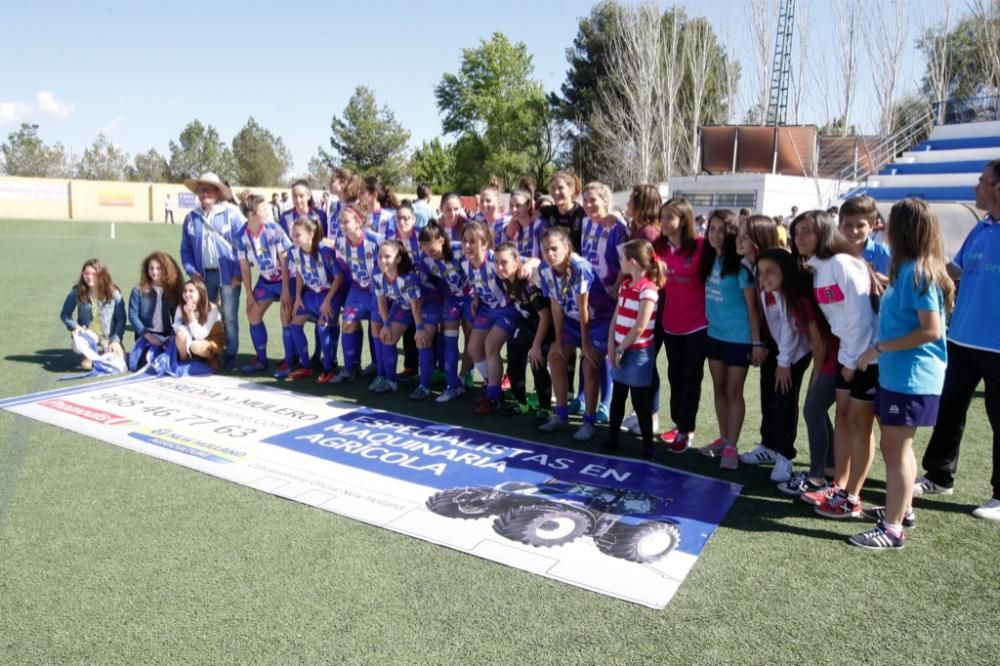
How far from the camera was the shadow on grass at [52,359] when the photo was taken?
6.88m

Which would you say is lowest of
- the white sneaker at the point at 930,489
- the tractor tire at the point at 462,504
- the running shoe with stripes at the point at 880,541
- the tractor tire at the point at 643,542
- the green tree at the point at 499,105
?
the tractor tire at the point at 643,542

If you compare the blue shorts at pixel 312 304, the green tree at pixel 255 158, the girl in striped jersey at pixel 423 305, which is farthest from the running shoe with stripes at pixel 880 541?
the green tree at pixel 255 158

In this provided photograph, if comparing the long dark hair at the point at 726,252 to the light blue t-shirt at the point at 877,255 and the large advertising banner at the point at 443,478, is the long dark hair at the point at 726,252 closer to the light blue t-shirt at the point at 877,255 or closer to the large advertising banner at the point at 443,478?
the light blue t-shirt at the point at 877,255

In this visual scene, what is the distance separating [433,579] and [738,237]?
2778 millimetres

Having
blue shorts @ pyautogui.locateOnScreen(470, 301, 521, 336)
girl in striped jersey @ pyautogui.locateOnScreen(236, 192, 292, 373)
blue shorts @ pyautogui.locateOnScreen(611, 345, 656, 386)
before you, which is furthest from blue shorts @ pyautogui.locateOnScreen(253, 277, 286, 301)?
blue shorts @ pyautogui.locateOnScreen(611, 345, 656, 386)

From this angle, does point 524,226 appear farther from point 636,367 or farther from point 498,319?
point 636,367

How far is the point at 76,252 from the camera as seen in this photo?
1873 cm

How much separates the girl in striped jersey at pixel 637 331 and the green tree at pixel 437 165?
5204 centimetres

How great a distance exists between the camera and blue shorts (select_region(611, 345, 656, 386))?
14.7 ft

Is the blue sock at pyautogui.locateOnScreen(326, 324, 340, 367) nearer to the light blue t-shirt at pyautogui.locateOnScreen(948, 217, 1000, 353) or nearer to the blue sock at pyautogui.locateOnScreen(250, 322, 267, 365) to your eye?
the blue sock at pyautogui.locateOnScreen(250, 322, 267, 365)

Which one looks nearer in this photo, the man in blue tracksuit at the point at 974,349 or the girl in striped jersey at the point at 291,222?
the man in blue tracksuit at the point at 974,349

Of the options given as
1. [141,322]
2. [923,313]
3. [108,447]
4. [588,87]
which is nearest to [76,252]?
[141,322]

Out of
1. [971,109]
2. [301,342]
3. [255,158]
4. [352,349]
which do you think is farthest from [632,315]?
[255,158]

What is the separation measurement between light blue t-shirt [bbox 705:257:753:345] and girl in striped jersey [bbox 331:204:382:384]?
9.45 feet
